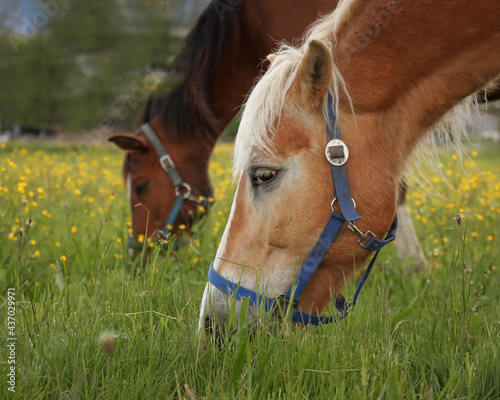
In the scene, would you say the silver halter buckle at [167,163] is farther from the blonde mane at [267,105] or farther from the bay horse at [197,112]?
the blonde mane at [267,105]

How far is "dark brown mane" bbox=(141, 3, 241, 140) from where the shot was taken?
171 inches

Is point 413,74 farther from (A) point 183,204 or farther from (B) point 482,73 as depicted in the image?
(A) point 183,204

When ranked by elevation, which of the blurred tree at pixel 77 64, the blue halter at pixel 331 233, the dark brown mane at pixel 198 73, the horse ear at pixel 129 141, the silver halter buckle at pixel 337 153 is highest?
the blurred tree at pixel 77 64

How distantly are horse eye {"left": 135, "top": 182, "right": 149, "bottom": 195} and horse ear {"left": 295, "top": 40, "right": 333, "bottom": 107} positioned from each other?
8.95 feet

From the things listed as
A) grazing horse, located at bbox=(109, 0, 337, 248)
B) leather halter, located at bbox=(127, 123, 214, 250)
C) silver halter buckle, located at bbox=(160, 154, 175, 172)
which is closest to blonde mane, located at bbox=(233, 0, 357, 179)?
grazing horse, located at bbox=(109, 0, 337, 248)

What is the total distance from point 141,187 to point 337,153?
2.86 meters

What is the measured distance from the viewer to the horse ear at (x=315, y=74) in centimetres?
199

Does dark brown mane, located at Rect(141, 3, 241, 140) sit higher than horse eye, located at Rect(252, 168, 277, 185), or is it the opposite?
dark brown mane, located at Rect(141, 3, 241, 140)

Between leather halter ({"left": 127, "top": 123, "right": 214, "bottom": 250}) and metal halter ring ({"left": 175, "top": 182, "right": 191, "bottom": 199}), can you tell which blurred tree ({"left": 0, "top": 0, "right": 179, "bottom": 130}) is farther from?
metal halter ring ({"left": 175, "top": 182, "right": 191, "bottom": 199})

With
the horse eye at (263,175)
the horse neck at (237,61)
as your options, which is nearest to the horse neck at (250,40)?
the horse neck at (237,61)

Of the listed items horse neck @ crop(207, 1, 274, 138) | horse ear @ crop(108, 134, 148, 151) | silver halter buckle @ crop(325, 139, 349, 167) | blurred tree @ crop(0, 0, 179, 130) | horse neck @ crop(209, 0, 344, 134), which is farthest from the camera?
blurred tree @ crop(0, 0, 179, 130)

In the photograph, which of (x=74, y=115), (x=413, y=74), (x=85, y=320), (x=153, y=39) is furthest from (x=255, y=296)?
(x=74, y=115)

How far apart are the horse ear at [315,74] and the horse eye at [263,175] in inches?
14.5

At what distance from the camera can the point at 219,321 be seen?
205cm
